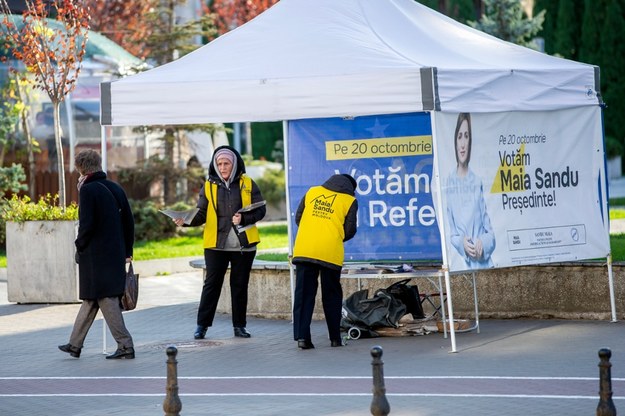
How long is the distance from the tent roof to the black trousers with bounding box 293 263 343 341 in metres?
1.41

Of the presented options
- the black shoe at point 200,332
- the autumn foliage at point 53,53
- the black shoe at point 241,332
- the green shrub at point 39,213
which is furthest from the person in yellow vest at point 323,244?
the autumn foliage at point 53,53

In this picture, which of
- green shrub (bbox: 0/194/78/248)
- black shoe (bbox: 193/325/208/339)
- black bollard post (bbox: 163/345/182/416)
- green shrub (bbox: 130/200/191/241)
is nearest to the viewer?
black bollard post (bbox: 163/345/182/416)

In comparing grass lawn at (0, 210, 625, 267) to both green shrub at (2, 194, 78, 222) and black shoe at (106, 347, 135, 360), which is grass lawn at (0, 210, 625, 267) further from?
black shoe at (106, 347, 135, 360)

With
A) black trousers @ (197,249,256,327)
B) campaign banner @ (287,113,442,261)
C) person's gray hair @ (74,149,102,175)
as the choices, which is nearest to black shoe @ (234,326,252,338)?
black trousers @ (197,249,256,327)

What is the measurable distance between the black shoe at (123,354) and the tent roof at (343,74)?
2168 millimetres

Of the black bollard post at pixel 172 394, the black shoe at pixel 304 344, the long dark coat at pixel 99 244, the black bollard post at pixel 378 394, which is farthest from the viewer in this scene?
the black shoe at pixel 304 344

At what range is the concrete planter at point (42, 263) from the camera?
16.9m

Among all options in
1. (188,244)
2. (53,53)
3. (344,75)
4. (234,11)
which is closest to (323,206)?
(344,75)

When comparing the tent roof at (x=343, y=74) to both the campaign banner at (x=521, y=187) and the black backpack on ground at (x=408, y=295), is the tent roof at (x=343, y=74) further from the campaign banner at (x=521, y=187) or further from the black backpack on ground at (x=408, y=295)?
the black backpack on ground at (x=408, y=295)

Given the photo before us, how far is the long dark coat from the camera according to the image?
1195cm

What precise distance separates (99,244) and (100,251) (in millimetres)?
63

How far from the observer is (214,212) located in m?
13.2

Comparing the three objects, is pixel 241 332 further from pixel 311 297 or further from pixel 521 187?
pixel 521 187

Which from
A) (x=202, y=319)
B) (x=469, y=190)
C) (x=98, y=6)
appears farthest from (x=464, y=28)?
(x=98, y=6)
